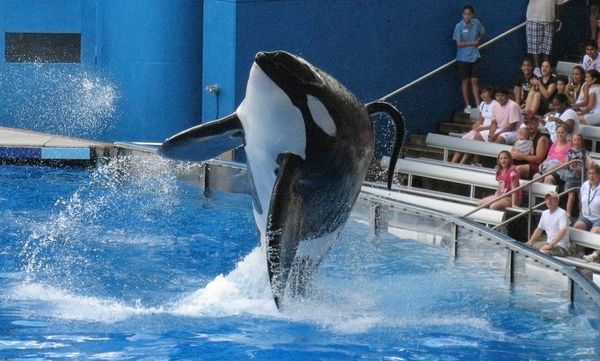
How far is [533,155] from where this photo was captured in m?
14.2

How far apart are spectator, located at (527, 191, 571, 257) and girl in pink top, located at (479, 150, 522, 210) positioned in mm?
894

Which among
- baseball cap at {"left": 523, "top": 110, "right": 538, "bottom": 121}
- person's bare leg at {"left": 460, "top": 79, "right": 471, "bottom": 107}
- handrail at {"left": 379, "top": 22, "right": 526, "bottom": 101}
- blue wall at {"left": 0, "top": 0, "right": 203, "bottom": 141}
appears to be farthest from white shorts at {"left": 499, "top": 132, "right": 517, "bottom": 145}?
blue wall at {"left": 0, "top": 0, "right": 203, "bottom": 141}

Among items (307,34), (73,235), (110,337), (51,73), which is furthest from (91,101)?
(110,337)

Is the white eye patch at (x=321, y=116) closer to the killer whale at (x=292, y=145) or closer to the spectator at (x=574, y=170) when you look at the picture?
the killer whale at (x=292, y=145)

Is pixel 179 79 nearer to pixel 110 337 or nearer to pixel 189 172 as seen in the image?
pixel 189 172

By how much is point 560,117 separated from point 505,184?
1.37m

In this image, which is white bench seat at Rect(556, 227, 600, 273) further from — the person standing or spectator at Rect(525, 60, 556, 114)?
the person standing

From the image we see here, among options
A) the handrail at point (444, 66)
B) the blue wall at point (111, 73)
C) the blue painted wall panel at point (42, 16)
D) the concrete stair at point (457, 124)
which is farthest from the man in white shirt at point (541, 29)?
the blue painted wall panel at point (42, 16)

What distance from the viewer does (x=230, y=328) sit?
9.36 metres

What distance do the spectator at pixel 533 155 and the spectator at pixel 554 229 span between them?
161cm

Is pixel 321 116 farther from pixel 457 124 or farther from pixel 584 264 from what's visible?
pixel 457 124

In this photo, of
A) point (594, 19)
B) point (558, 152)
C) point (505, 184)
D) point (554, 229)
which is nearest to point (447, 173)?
point (505, 184)

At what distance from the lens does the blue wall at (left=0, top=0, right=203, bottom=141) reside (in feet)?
57.8

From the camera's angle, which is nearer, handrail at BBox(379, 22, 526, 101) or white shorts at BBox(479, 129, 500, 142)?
white shorts at BBox(479, 129, 500, 142)
